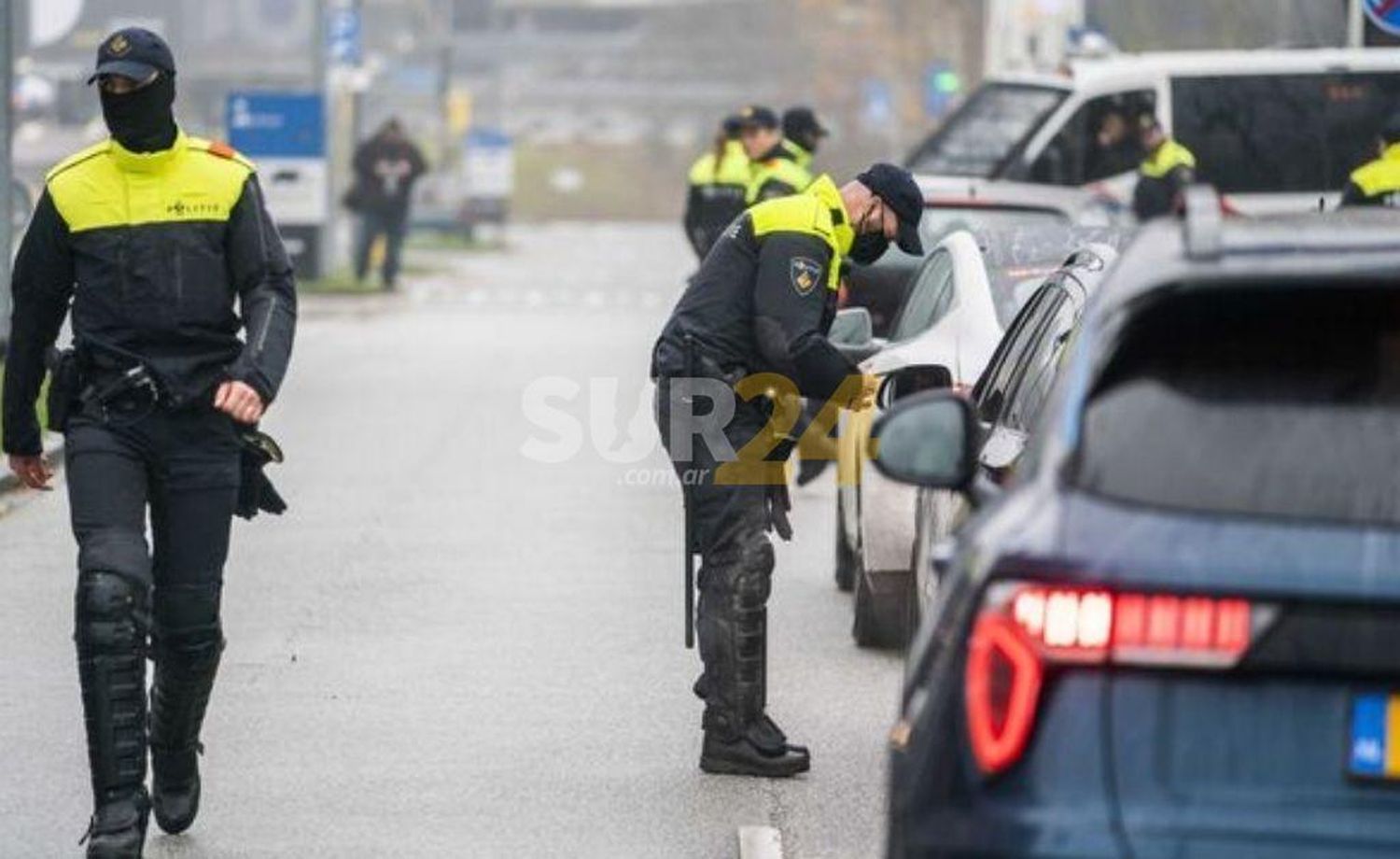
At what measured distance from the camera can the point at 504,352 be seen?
94.1 ft

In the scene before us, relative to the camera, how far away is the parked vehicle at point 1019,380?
851 centimetres

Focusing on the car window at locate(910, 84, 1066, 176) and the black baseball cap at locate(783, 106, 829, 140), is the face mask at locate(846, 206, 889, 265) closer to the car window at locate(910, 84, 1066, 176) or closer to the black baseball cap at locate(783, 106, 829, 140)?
the black baseball cap at locate(783, 106, 829, 140)

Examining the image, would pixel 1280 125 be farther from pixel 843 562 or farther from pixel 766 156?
pixel 843 562

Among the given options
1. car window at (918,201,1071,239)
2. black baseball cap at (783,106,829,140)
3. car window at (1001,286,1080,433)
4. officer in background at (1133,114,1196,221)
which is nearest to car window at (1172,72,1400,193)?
officer in background at (1133,114,1196,221)

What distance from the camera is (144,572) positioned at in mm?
8109

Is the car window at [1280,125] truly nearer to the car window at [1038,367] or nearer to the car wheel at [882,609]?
the car wheel at [882,609]

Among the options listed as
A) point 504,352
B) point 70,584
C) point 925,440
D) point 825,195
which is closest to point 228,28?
point 504,352

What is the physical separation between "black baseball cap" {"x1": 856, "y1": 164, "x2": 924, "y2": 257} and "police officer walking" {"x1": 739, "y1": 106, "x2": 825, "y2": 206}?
30.7 ft

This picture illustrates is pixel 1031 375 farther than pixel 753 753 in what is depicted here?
No

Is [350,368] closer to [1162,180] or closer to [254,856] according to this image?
[1162,180]

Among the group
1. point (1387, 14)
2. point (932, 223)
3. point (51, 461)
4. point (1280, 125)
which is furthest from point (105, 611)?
point (1280, 125)

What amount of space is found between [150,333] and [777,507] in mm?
2085

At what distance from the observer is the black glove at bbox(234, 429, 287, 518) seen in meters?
8.45

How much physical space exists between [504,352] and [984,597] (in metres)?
23.9
